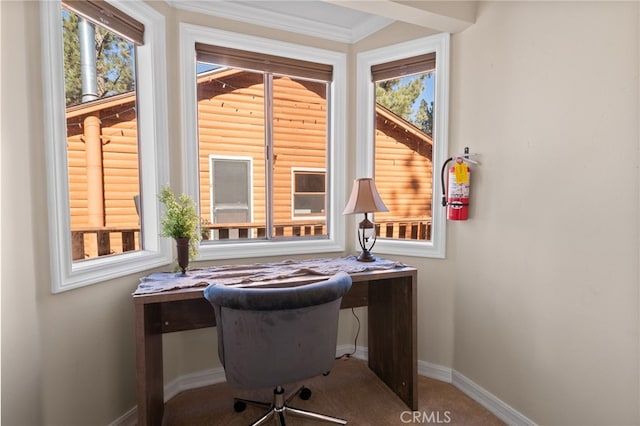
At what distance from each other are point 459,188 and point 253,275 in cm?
134

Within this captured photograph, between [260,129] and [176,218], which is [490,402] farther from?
[260,129]

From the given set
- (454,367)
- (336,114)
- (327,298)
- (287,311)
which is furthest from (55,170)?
(454,367)

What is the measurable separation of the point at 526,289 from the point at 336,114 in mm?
1686

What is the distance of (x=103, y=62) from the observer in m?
1.69

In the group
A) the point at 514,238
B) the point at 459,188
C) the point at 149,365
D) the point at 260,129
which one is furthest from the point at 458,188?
the point at 149,365

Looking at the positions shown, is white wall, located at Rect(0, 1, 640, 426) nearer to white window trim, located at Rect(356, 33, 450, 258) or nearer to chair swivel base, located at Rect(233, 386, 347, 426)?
white window trim, located at Rect(356, 33, 450, 258)

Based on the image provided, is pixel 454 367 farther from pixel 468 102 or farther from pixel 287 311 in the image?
pixel 468 102

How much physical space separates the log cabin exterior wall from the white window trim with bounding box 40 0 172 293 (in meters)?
0.09

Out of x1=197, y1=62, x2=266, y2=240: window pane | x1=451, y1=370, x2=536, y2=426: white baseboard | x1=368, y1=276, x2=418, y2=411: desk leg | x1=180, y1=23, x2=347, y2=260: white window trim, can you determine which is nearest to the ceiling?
x1=180, y1=23, x2=347, y2=260: white window trim

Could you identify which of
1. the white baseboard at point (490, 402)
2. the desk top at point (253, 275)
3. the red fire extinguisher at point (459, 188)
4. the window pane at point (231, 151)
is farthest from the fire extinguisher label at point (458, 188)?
the window pane at point (231, 151)

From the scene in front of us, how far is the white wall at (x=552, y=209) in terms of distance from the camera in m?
1.24

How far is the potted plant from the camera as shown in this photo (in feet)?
5.42

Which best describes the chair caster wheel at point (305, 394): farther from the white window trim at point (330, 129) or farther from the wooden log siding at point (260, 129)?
the wooden log siding at point (260, 129)

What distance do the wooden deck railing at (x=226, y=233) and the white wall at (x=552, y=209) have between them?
0.41 meters
